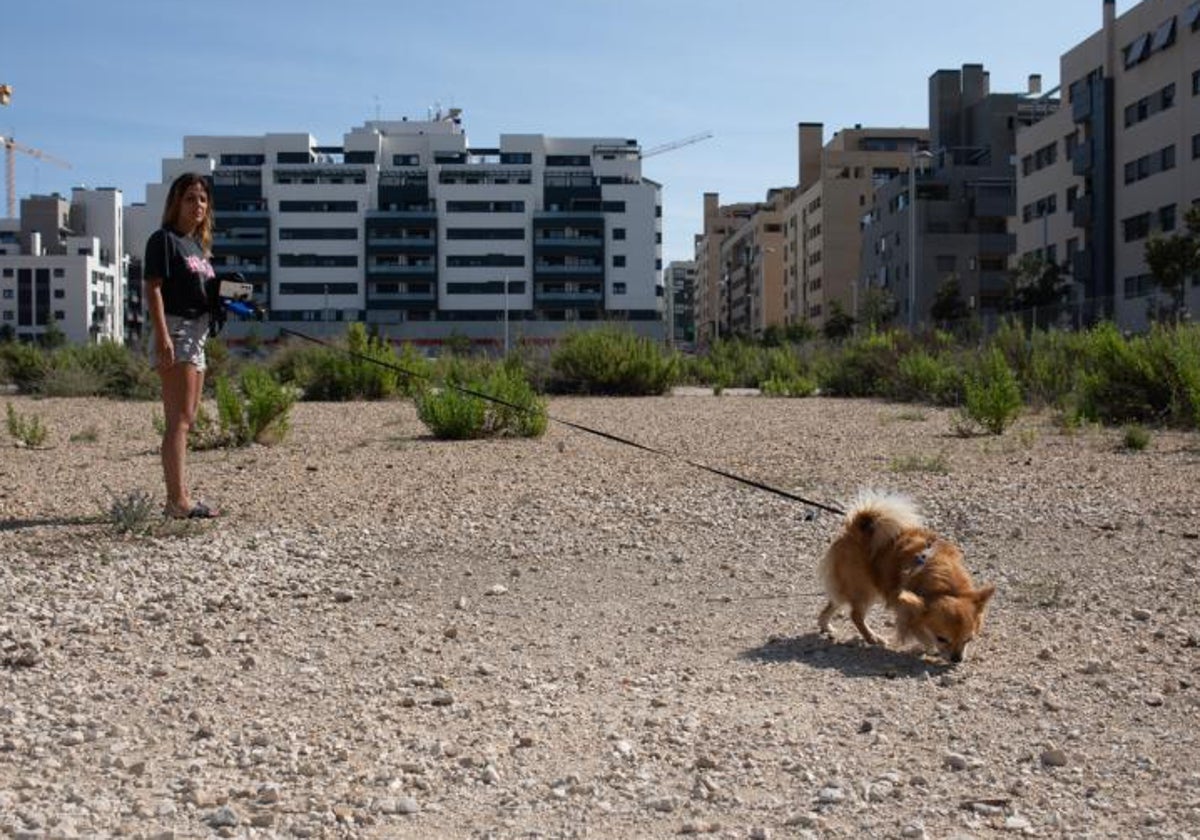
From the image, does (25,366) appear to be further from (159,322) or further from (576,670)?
(576,670)

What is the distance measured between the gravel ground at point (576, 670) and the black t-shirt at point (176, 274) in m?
1.24

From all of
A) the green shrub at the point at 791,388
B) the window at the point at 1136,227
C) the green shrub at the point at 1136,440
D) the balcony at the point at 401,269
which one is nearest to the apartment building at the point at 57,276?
the balcony at the point at 401,269

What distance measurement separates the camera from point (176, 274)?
7.03m

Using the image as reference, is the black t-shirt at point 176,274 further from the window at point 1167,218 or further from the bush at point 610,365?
the window at point 1167,218

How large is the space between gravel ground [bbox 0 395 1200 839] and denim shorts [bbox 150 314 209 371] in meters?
0.97

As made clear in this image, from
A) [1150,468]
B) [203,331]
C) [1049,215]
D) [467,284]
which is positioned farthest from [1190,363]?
[467,284]

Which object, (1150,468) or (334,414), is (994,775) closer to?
(1150,468)

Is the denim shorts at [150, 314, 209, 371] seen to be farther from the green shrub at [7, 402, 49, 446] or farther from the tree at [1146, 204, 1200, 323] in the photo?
the tree at [1146, 204, 1200, 323]

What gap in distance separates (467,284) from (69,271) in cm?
4998

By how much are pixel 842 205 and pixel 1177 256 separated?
202 feet

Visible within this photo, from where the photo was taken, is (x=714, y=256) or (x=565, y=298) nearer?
(x=565, y=298)

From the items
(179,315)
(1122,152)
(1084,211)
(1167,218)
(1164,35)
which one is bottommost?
(179,315)

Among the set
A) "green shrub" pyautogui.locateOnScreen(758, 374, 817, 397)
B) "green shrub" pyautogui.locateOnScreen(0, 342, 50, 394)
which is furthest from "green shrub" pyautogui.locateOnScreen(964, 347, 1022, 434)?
"green shrub" pyautogui.locateOnScreen(0, 342, 50, 394)

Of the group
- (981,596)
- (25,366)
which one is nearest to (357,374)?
(25,366)
